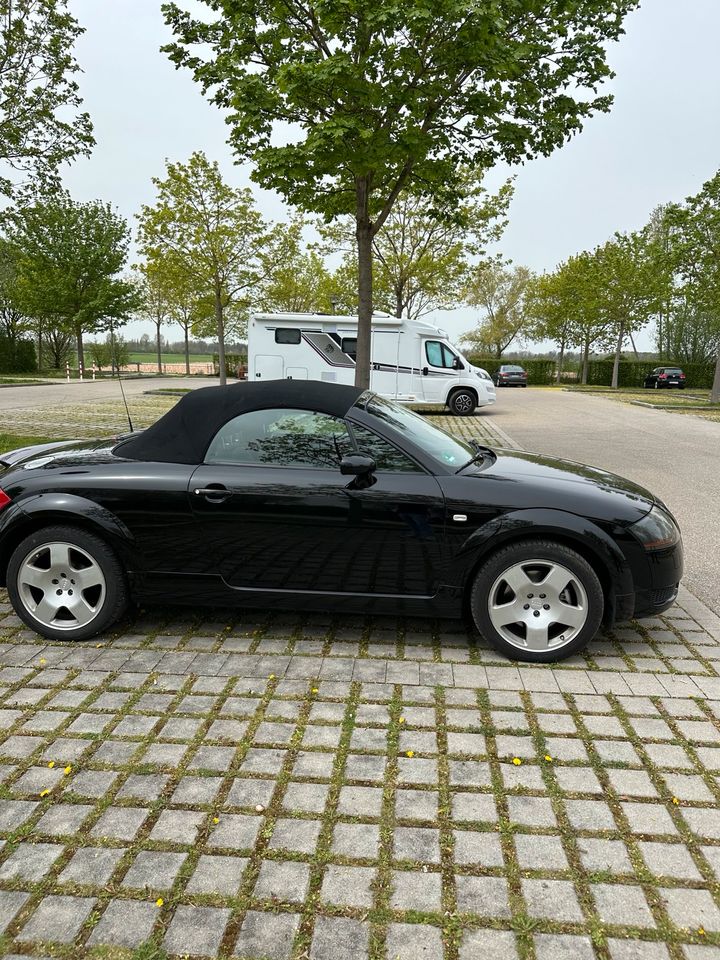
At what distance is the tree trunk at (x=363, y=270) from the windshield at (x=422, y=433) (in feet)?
18.0

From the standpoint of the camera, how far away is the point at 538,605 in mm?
3756

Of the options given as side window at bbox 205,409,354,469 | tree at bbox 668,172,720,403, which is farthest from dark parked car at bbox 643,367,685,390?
side window at bbox 205,409,354,469

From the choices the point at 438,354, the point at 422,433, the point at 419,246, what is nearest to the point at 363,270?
the point at 422,433

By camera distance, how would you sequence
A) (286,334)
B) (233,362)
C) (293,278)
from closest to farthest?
(286,334) < (293,278) < (233,362)

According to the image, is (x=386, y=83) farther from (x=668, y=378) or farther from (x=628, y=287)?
(x=668, y=378)

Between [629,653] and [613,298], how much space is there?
1418 inches

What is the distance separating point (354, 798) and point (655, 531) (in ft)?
7.36

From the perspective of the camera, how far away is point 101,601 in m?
3.96

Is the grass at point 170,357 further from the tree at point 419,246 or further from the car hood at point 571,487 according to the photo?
the car hood at point 571,487

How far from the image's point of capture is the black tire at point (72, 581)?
3924 mm

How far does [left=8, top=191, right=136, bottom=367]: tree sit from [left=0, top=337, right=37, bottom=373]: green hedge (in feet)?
8.88

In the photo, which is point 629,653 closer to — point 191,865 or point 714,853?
point 714,853

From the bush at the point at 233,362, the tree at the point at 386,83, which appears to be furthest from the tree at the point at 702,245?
the bush at the point at 233,362

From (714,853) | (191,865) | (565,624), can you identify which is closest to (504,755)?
(714,853)
